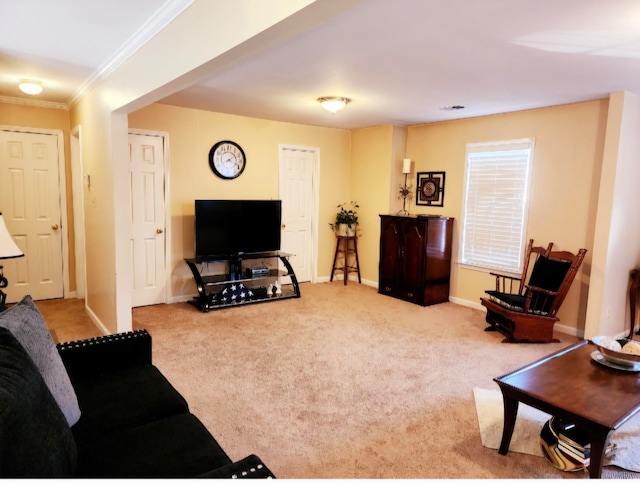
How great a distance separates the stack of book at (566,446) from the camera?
2.20 meters

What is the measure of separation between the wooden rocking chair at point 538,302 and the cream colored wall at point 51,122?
503 centimetres

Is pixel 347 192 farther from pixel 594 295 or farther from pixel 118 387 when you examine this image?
pixel 118 387

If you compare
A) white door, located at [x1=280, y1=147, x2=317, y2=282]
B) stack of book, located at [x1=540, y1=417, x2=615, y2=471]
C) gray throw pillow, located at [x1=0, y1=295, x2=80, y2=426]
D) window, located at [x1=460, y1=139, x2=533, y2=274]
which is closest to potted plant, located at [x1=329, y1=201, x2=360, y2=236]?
white door, located at [x1=280, y1=147, x2=317, y2=282]

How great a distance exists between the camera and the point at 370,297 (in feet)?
19.1

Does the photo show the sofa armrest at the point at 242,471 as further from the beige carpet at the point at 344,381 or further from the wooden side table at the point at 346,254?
the wooden side table at the point at 346,254

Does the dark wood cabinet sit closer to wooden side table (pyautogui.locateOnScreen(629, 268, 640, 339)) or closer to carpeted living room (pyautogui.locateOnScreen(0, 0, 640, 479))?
carpeted living room (pyautogui.locateOnScreen(0, 0, 640, 479))

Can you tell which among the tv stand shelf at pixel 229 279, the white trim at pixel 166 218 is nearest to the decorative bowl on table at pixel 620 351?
the tv stand shelf at pixel 229 279

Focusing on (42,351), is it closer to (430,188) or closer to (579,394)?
(579,394)

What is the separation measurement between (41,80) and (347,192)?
422 centimetres

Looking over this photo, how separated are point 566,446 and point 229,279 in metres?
3.96

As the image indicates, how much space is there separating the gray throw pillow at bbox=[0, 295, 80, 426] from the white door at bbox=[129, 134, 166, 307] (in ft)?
11.0

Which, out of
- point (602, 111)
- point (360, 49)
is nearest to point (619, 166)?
point (602, 111)

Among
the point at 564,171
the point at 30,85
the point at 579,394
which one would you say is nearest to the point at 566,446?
the point at 579,394

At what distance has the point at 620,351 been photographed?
2.46 metres
